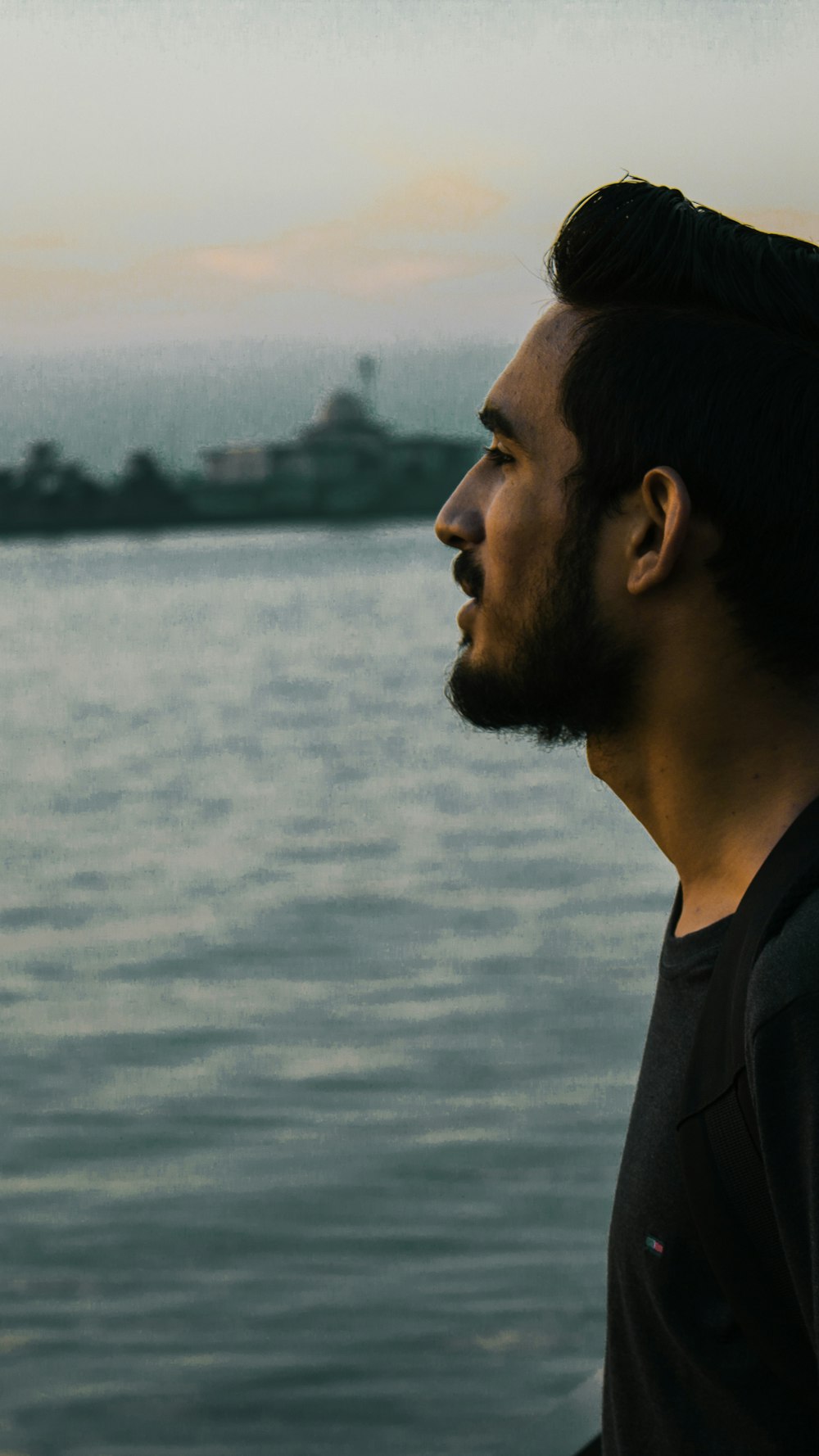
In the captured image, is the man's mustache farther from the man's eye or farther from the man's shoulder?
the man's shoulder

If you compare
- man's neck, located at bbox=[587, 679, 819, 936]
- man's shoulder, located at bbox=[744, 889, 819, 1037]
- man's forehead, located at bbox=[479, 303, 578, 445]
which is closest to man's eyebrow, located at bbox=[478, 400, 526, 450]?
man's forehead, located at bbox=[479, 303, 578, 445]

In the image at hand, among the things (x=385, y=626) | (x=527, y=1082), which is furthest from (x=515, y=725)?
(x=385, y=626)

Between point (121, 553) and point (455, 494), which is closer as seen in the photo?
point (455, 494)

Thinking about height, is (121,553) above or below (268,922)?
below

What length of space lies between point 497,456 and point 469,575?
123mm

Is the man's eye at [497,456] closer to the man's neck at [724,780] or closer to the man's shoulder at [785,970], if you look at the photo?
the man's neck at [724,780]

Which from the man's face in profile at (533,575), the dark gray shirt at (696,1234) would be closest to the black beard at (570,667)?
the man's face in profile at (533,575)

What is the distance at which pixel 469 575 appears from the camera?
1.88 m

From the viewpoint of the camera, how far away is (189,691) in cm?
5562

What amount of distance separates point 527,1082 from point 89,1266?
4.55m

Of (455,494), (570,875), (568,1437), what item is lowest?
(570,875)

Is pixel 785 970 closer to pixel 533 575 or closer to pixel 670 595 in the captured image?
pixel 670 595

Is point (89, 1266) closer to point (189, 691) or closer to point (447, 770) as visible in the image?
point (447, 770)

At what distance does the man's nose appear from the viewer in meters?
1.86
